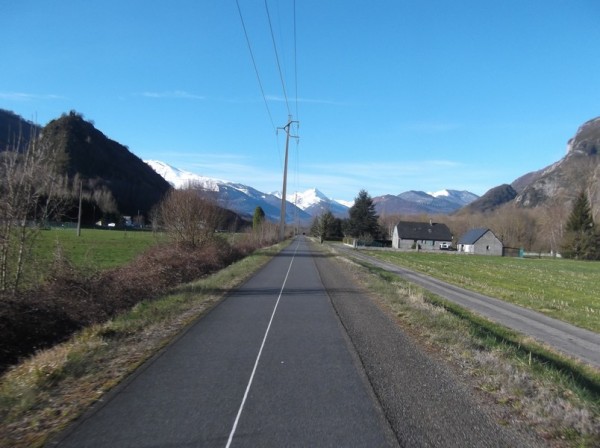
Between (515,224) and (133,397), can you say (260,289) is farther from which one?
(515,224)

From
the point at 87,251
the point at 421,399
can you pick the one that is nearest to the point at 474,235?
the point at 87,251

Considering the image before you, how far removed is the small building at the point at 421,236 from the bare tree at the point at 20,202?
107m

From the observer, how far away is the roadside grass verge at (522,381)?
511 cm

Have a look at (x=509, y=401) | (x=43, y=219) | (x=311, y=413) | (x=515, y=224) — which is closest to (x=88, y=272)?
(x=43, y=219)

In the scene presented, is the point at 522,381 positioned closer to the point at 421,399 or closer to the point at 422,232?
the point at 421,399

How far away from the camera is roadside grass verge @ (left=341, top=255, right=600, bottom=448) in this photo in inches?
201

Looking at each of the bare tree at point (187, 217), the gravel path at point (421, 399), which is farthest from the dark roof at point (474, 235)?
the gravel path at point (421, 399)

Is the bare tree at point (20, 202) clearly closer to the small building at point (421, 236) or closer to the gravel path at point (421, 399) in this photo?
the gravel path at point (421, 399)

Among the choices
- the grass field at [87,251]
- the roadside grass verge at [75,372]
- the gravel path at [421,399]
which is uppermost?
the grass field at [87,251]

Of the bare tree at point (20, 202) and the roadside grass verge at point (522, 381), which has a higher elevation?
the bare tree at point (20, 202)

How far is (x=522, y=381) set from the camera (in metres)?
6.59

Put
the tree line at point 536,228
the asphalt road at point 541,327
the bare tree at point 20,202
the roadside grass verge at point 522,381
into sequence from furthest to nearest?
the tree line at point 536,228 → the asphalt road at point 541,327 → the bare tree at point 20,202 → the roadside grass verge at point 522,381

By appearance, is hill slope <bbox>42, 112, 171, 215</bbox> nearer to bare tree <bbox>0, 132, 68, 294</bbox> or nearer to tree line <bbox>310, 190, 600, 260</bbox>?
tree line <bbox>310, 190, 600, 260</bbox>

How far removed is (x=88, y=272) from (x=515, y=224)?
12660 centimetres
